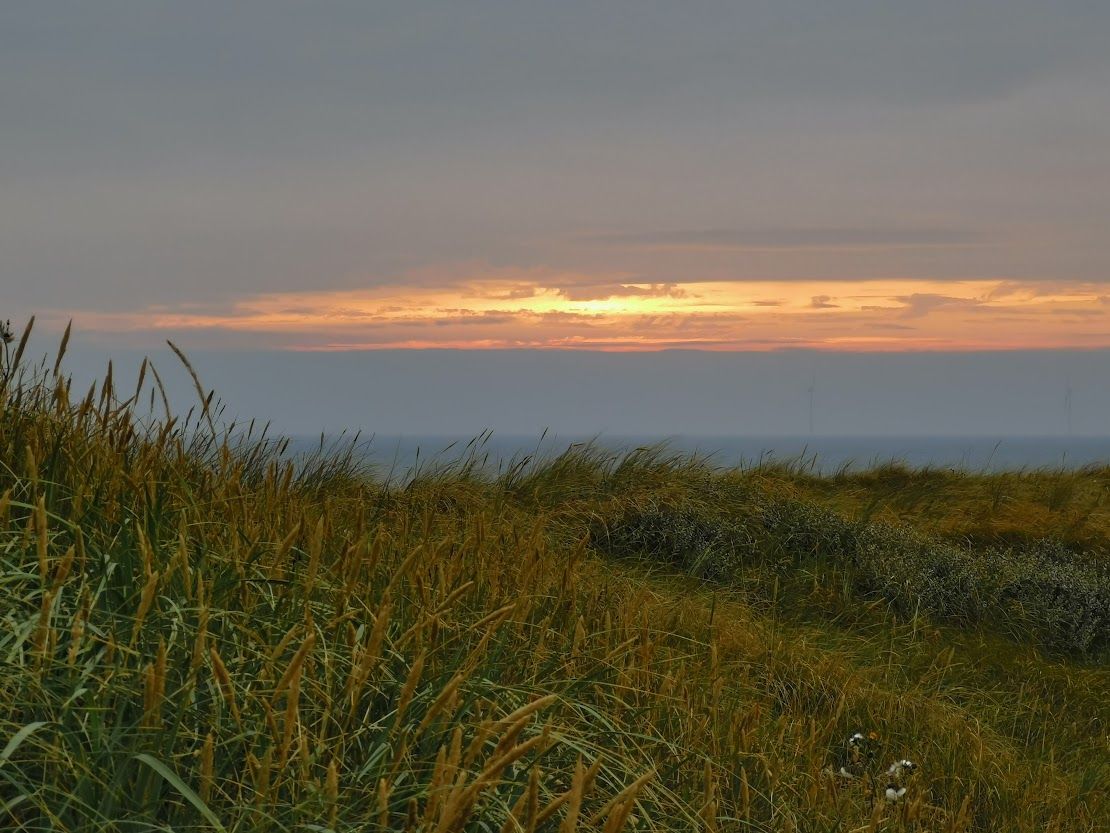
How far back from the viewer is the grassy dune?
2363mm

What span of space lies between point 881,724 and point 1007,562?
4.30 metres

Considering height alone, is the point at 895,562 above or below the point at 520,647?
below

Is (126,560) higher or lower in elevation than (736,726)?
higher

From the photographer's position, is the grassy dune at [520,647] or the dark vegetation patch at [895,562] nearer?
the grassy dune at [520,647]

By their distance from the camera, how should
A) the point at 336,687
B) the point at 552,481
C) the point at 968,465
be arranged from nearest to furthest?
1. the point at 336,687
2. the point at 552,481
3. the point at 968,465

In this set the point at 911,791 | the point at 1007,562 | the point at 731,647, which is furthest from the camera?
the point at 1007,562

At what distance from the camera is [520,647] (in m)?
4.06

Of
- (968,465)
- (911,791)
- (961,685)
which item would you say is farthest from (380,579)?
(968,465)

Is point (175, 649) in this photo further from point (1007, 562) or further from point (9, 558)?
point (1007, 562)

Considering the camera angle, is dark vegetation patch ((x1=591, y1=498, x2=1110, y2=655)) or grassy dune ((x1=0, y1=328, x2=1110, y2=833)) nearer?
grassy dune ((x1=0, y1=328, x2=1110, y2=833))

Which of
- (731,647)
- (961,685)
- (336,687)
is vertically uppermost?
(336,687)

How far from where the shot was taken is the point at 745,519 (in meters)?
9.50

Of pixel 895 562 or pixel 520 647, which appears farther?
pixel 895 562

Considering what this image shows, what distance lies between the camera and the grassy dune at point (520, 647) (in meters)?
2.36
